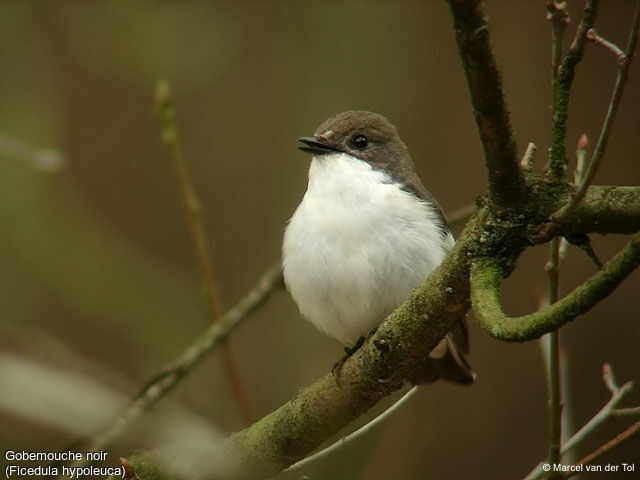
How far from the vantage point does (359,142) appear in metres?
5.25

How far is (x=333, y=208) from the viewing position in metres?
4.58

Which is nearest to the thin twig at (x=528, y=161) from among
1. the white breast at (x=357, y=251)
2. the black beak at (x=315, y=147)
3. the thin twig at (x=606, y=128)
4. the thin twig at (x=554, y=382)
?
the thin twig at (x=606, y=128)

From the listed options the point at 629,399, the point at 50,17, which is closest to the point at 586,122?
the point at 629,399

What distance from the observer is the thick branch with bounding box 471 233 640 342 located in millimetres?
2006

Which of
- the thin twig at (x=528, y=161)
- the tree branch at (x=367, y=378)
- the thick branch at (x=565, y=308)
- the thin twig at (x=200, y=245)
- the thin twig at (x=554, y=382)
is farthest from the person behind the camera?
→ the thin twig at (x=200, y=245)

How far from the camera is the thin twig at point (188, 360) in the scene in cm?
410

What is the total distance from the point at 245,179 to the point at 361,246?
3.78 meters

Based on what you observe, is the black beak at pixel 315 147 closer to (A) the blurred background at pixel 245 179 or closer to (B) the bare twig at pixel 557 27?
(A) the blurred background at pixel 245 179

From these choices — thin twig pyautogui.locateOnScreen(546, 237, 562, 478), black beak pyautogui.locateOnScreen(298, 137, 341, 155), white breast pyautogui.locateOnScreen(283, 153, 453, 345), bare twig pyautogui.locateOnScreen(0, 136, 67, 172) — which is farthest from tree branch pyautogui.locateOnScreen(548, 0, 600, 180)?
bare twig pyautogui.locateOnScreen(0, 136, 67, 172)

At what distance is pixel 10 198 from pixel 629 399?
4.93 meters

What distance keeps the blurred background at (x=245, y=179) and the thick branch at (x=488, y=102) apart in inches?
99.4

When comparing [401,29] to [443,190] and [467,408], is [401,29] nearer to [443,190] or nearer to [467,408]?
[443,190]

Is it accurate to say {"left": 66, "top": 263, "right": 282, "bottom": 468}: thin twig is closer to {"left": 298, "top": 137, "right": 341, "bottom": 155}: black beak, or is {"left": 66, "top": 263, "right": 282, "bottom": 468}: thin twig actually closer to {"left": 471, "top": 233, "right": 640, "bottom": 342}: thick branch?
{"left": 298, "top": 137, "right": 341, "bottom": 155}: black beak

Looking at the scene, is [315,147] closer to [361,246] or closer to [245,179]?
[361,246]
